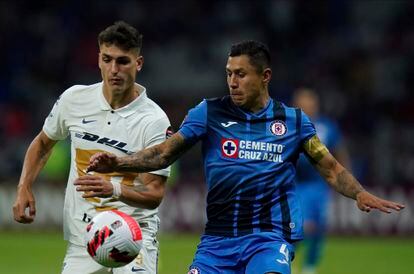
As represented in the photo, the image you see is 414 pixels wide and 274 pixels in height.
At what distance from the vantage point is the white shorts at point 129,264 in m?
6.62

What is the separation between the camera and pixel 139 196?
6.51 meters

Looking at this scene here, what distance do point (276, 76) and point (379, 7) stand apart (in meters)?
3.68

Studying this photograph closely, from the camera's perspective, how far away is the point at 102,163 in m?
6.01

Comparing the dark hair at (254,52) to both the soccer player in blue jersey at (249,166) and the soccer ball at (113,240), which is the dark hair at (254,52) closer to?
the soccer player in blue jersey at (249,166)

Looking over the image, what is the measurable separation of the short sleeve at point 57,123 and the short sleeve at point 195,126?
3.37 ft

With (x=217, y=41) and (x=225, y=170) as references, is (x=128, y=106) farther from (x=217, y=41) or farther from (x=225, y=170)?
(x=217, y=41)

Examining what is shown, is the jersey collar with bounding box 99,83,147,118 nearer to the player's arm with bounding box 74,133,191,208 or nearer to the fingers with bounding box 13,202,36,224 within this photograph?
the player's arm with bounding box 74,133,191,208

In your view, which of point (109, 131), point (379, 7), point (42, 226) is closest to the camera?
point (109, 131)

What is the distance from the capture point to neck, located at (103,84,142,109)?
6965 mm

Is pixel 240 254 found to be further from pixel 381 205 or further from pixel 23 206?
pixel 23 206

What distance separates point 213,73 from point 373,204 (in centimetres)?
1682

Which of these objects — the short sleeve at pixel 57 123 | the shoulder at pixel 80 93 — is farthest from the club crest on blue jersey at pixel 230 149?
the short sleeve at pixel 57 123

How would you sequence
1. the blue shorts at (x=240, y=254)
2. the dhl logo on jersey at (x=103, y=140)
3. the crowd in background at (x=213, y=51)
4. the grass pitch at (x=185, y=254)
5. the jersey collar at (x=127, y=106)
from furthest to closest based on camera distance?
the crowd in background at (x=213, y=51) → the grass pitch at (x=185, y=254) → the jersey collar at (x=127, y=106) → the dhl logo on jersey at (x=103, y=140) → the blue shorts at (x=240, y=254)

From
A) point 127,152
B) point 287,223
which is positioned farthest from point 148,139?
point 287,223
